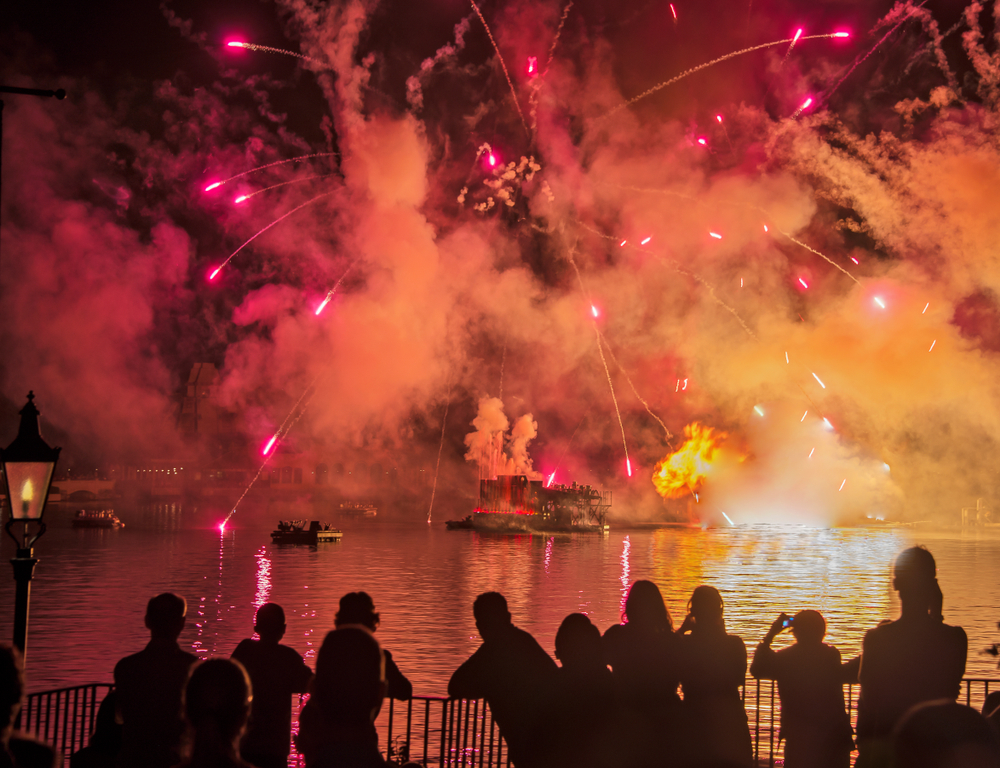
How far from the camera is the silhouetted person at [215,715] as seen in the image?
3420mm

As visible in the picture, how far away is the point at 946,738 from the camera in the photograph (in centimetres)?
362

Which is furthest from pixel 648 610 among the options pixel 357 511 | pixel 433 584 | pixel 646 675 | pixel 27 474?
pixel 357 511

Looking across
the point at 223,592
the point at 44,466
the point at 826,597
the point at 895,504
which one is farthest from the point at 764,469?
the point at 44,466

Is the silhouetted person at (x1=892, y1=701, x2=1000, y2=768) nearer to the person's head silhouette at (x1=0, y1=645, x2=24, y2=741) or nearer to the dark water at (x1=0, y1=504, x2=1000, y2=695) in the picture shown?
the person's head silhouette at (x1=0, y1=645, x2=24, y2=741)

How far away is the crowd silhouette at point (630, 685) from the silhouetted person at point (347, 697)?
0.52 metres

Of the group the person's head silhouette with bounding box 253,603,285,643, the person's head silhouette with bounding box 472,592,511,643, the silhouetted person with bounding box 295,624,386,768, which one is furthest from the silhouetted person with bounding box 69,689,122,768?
the silhouetted person with bounding box 295,624,386,768

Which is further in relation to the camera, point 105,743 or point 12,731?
point 105,743

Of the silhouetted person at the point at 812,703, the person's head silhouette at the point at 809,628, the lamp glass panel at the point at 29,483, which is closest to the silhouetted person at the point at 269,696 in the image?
the silhouetted person at the point at 812,703

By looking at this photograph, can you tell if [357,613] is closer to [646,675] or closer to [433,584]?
[646,675]

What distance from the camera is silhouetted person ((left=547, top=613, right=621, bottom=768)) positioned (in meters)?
5.22

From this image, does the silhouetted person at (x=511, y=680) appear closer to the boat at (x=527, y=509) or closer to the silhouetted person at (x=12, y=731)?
the silhouetted person at (x=12, y=731)

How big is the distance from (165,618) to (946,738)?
169 inches

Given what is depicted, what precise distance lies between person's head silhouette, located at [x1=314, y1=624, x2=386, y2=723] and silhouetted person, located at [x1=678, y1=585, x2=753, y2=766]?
10.2ft

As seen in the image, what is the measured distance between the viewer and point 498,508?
110 metres
